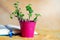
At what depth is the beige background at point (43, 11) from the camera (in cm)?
189

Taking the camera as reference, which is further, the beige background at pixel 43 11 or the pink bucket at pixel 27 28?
the beige background at pixel 43 11

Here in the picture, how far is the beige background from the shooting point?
6.20ft

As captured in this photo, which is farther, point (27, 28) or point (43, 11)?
point (43, 11)

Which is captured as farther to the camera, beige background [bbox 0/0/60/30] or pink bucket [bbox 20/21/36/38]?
beige background [bbox 0/0/60/30]

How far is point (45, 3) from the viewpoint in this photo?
6.23 ft

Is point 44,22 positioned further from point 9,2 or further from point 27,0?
point 9,2

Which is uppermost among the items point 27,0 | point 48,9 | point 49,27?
point 27,0

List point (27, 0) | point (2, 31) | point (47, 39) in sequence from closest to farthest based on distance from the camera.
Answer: point (47, 39), point (2, 31), point (27, 0)

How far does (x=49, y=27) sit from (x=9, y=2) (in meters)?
0.61

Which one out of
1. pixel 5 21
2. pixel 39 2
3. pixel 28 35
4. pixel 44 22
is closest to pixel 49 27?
pixel 44 22

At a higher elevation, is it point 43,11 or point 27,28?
point 43,11

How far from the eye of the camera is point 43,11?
6.24ft

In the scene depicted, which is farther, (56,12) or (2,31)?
(56,12)

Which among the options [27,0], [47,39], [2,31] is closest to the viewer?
[47,39]
